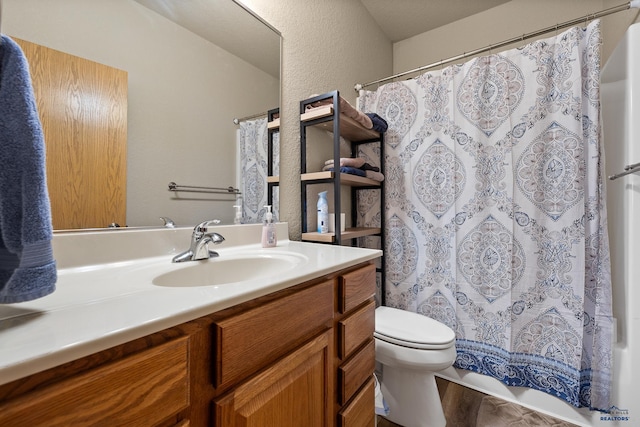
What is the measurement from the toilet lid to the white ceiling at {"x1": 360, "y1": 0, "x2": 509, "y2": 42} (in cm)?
205

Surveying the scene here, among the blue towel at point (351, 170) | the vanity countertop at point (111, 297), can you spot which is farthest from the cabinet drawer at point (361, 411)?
the blue towel at point (351, 170)

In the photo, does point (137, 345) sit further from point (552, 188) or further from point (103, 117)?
point (552, 188)

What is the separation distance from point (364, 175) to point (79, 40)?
1.23 meters

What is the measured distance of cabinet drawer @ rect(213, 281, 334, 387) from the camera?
0.47 m

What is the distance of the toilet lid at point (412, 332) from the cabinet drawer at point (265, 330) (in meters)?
0.64

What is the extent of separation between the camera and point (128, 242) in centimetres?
79

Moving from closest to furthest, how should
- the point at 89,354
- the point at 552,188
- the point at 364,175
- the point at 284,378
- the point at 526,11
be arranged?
the point at 89,354
the point at 284,378
the point at 552,188
the point at 364,175
the point at 526,11

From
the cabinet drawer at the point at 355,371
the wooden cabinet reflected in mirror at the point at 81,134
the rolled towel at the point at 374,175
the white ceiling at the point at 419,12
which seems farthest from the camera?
the white ceiling at the point at 419,12

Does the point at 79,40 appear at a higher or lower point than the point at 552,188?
higher

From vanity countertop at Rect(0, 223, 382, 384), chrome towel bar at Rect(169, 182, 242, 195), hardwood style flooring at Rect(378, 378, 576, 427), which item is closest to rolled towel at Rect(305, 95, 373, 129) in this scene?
chrome towel bar at Rect(169, 182, 242, 195)

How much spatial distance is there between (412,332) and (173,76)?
1.42 meters

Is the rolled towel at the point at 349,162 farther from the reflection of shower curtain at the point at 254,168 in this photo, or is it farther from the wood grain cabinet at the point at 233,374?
the wood grain cabinet at the point at 233,374

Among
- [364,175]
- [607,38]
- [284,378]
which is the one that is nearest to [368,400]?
[284,378]

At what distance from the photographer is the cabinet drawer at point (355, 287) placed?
79 centimetres
